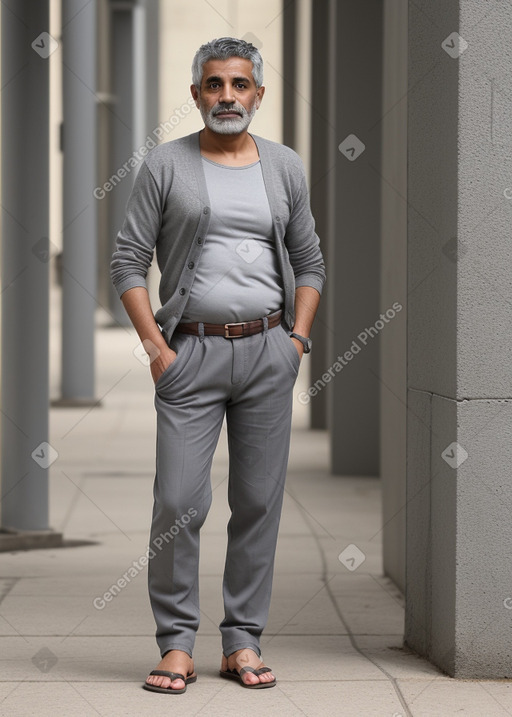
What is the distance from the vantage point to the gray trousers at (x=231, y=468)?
4.55 metres

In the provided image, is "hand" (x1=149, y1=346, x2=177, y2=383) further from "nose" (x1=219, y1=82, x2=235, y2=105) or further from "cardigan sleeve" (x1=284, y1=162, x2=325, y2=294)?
"nose" (x1=219, y1=82, x2=235, y2=105)

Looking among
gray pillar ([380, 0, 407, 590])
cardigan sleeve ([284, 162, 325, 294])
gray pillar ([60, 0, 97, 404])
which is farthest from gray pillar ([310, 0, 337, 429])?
cardigan sleeve ([284, 162, 325, 294])

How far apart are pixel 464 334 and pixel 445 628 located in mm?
1048

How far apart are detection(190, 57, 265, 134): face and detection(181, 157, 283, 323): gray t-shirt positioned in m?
0.16

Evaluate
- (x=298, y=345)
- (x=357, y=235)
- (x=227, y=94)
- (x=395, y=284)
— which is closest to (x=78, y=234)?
(x=357, y=235)

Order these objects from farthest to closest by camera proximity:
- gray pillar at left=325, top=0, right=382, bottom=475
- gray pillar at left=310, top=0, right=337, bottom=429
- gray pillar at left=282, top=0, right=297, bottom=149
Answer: gray pillar at left=282, top=0, right=297, bottom=149
gray pillar at left=310, top=0, right=337, bottom=429
gray pillar at left=325, top=0, right=382, bottom=475

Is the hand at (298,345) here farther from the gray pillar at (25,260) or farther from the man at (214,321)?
the gray pillar at (25,260)

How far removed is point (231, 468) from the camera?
475 cm

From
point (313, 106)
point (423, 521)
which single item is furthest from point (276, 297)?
point (313, 106)

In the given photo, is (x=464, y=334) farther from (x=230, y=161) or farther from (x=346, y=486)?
(x=346, y=486)

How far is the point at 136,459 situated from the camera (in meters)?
10.8

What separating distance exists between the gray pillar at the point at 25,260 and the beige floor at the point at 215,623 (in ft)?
1.32

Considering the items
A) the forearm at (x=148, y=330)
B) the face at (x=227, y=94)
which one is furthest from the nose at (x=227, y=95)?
the forearm at (x=148, y=330)

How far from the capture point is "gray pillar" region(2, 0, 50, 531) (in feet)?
24.3
